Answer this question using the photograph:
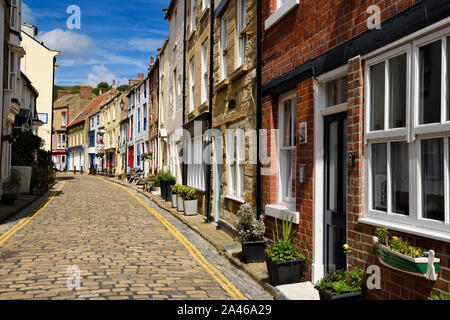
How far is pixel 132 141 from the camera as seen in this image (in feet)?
115

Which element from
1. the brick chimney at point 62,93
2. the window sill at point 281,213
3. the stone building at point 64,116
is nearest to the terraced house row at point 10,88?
the window sill at point 281,213

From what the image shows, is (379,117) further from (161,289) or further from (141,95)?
(141,95)

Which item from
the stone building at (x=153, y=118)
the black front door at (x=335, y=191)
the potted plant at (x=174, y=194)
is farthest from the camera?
the stone building at (x=153, y=118)

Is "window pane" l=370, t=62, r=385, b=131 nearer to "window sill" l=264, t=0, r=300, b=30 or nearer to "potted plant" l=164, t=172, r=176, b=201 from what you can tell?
"window sill" l=264, t=0, r=300, b=30

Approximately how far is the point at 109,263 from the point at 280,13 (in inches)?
206

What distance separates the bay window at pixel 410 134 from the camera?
3.76 meters

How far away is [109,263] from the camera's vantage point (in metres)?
7.25

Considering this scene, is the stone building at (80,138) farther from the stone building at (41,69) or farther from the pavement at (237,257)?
the pavement at (237,257)

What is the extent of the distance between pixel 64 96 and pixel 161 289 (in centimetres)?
6368

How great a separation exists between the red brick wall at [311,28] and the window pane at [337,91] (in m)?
0.47

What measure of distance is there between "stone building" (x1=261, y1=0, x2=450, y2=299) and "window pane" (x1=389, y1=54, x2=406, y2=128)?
11 mm

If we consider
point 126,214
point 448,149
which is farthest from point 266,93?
point 126,214

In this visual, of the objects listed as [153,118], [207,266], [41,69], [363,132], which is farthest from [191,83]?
[41,69]

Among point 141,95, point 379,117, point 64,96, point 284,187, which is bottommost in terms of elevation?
point 284,187
